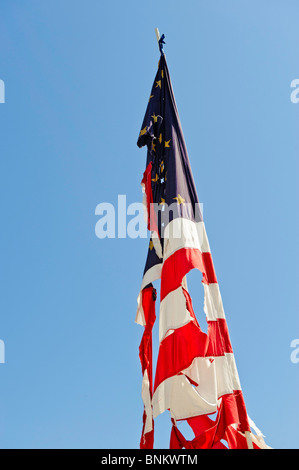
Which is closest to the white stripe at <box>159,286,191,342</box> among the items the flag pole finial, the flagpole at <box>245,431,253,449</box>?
the flagpole at <box>245,431,253,449</box>

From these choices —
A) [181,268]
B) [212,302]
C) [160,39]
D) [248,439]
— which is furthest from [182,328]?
[160,39]

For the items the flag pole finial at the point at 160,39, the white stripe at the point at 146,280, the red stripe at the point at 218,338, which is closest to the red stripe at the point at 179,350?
the red stripe at the point at 218,338

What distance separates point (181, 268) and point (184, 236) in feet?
2.42

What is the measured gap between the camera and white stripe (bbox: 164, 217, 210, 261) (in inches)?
369

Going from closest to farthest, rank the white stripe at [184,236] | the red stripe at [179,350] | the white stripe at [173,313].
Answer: the red stripe at [179,350]
the white stripe at [173,313]
the white stripe at [184,236]

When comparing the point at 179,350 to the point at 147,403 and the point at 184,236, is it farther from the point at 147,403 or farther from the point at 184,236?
the point at 184,236

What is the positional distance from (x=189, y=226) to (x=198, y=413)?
3.60 metres

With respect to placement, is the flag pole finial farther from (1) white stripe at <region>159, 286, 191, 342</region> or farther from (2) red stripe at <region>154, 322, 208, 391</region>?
(2) red stripe at <region>154, 322, 208, 391</region>

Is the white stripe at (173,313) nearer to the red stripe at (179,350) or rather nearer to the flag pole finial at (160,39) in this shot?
the red stripe at (179,350)

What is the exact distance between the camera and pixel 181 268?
900 centimetres

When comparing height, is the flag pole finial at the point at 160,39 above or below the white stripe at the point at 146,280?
above

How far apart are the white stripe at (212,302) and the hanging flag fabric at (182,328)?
19 mm

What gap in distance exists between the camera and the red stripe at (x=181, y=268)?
29.5ft
